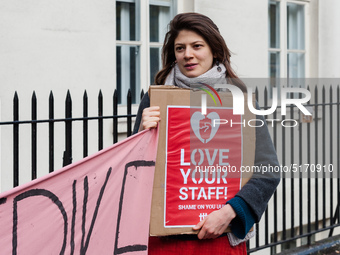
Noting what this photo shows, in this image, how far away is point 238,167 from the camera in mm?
2506

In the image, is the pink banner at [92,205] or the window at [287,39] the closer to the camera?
the pink banner at [92,205]

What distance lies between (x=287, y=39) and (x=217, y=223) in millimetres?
6196

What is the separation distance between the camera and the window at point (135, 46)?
6.07m

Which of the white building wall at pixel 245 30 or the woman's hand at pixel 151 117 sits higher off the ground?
the white building wall at pixel 245 30

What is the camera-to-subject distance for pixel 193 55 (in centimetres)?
248

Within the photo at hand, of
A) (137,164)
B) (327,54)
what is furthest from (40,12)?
(327,54)

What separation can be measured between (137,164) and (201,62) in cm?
59

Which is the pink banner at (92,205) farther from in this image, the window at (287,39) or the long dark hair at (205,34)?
the window at (287,39)

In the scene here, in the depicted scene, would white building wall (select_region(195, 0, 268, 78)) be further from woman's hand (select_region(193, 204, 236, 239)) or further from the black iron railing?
woman's hand (select_region(193, 204, 236, 239))

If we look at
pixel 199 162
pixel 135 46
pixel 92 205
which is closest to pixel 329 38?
pixel 135 46

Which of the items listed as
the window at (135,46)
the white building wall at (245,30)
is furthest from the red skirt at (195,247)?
the white building wall at (245,30)

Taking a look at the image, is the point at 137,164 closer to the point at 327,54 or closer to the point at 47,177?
the point at 47,177

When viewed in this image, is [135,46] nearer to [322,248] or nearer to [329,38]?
[322,248]

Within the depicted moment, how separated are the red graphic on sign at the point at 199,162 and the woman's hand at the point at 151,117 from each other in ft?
0.20
